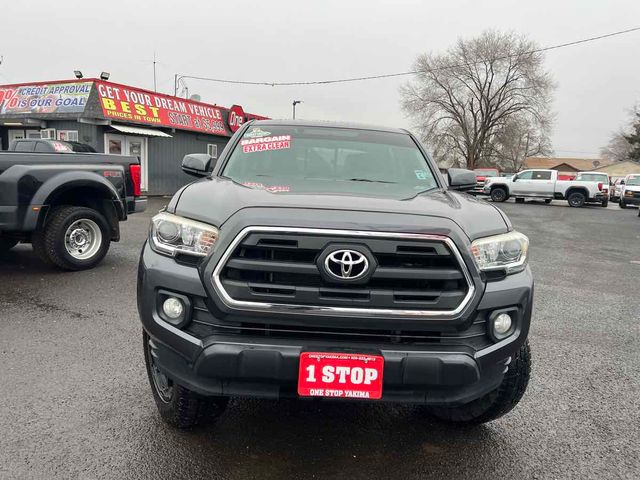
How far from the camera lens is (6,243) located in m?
7.05

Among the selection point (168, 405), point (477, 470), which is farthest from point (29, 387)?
point (477, 470)

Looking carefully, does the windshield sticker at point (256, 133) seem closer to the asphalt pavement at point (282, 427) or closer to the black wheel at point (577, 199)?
the asphalt pavement at point (282, 427)

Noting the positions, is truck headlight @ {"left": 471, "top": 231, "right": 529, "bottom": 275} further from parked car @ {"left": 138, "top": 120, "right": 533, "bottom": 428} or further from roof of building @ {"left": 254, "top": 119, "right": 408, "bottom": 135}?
roof of building @ {"left": 254, "top": 119, "right": 408, "bottom": 135}

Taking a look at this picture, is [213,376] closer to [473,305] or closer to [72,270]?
[473,305]

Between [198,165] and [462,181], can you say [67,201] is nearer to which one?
[198,165]

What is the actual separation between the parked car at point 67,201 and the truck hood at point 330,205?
150 inches

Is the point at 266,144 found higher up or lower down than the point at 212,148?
lower down

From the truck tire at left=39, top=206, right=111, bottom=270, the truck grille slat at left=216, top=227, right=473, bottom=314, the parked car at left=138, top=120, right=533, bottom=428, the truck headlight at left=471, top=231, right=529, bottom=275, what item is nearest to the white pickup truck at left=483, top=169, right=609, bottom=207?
the truck tire at left=39, top=206, right=111, bottom=270

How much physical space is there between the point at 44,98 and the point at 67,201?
568 inches

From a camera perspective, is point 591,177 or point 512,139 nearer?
point 591,177

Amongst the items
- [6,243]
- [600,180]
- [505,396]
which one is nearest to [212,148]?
[6,243]

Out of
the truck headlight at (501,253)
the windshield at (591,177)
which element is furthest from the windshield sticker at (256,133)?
the windshield at (591,177)

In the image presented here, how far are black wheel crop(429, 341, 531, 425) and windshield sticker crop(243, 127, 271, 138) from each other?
89.1 inches

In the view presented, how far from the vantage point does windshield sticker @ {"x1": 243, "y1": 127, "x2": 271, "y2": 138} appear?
3621mm
